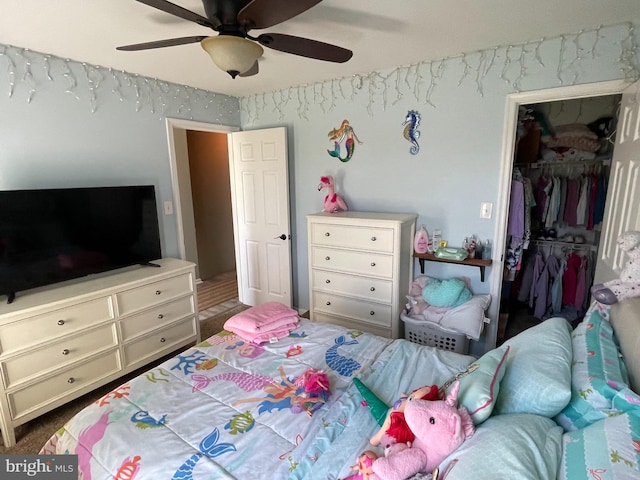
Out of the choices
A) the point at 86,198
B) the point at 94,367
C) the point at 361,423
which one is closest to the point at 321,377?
the point at 361,423

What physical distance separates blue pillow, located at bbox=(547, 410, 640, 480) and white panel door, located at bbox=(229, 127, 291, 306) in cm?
283

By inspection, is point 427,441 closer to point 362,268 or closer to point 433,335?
point 433,335

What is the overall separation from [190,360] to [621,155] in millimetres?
2690

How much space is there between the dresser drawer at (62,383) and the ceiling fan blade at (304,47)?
224 centimetres

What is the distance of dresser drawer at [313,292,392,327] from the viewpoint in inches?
106

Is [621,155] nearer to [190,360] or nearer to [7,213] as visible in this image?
[190,360]

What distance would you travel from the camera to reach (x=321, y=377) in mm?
1459

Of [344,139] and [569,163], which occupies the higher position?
[344,139]

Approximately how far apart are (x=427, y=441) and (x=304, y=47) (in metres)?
1.68

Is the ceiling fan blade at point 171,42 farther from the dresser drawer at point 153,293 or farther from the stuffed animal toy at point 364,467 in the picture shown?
the stuffed animal toy at point 364,467

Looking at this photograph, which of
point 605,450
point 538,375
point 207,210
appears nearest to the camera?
point 605,450

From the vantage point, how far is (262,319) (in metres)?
1.97

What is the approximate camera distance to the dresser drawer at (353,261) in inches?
102

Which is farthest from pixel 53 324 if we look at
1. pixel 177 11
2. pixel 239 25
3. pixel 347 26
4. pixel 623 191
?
pixel 623 191
